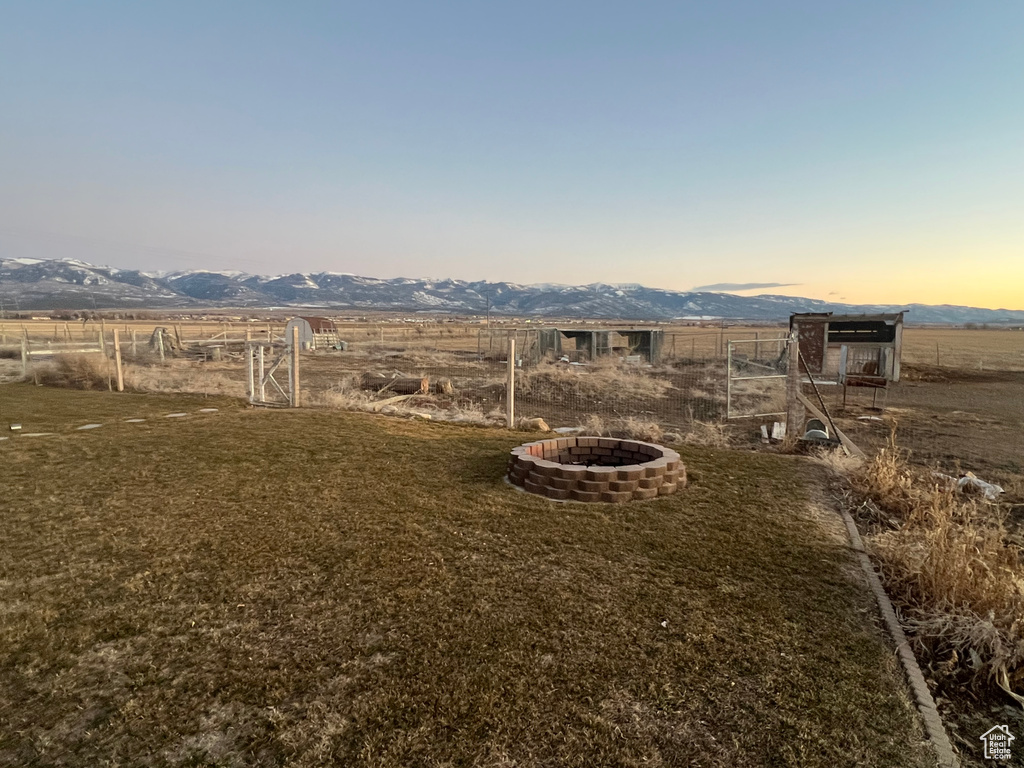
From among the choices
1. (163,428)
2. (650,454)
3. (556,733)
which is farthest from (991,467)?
(163,428)

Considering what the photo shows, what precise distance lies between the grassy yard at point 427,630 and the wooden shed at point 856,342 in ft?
61.5

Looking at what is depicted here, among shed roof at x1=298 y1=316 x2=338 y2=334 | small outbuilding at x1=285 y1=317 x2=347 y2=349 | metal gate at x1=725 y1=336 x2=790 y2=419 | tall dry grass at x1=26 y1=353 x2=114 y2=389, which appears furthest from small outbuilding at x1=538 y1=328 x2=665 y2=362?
shed roof at x1=298 y1=316 x2=338 y2=334

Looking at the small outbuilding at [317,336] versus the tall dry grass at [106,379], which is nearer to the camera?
the tall dry grass at [106,379]

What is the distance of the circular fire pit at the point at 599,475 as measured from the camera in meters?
6.46

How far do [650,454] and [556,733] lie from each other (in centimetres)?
510

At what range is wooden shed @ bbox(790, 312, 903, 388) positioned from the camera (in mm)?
22047

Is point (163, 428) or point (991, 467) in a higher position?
point (163, 428)

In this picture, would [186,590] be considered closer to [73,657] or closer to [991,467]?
[73,657]

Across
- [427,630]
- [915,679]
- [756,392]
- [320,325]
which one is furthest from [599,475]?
[320,325]

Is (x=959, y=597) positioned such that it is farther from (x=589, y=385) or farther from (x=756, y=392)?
(x=756, y=392)

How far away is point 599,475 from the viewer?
6.48 m

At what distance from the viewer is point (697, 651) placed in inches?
137

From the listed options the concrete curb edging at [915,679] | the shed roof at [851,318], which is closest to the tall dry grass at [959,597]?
the concrete curb edging at [915,679]

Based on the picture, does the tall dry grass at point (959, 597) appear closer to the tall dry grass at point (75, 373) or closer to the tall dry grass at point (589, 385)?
the tall dry grass at point (589, 385)
